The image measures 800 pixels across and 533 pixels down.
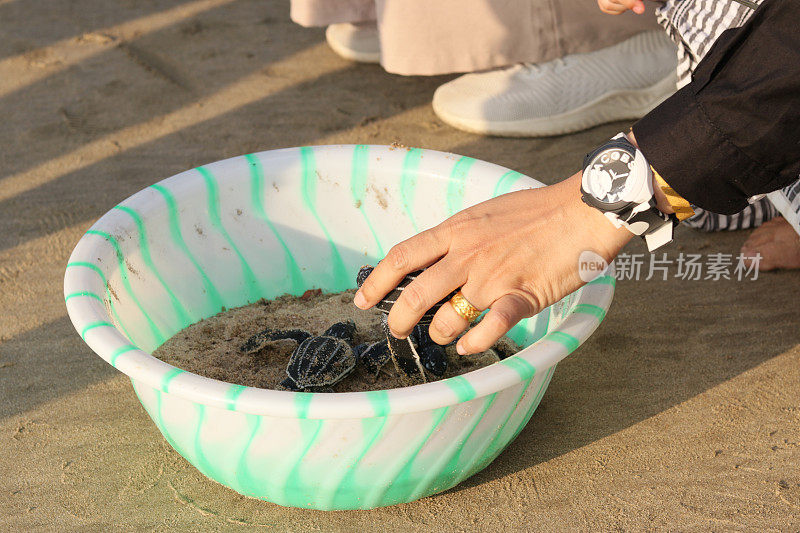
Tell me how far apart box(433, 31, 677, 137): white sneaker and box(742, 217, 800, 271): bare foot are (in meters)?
0.70

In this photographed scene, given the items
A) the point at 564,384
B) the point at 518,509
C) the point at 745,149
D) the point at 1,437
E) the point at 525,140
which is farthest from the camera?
the point at 525,140

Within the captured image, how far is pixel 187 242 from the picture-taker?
158 cm

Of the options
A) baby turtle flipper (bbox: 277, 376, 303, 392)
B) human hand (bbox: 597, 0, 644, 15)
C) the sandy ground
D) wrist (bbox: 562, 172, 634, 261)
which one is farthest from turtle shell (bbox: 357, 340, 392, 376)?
human hand (bbox: 597, 0, 644, 15)

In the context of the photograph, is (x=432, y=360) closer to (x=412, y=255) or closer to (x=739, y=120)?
(x=412, y=255)

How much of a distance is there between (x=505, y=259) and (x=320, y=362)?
0.40 m

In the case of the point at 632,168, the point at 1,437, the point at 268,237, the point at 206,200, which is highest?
the point at 632,168

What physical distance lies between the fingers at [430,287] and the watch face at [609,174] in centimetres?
22

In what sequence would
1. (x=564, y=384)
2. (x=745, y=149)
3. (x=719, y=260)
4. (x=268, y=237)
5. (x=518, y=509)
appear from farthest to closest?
(x=719, y=260)
(x=268, y=237)
(x=564, y=384)
(x=518, y=509)
(x=745, y=149)

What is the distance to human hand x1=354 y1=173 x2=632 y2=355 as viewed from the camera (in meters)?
1.09

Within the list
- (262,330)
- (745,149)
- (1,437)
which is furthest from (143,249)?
(745,149)

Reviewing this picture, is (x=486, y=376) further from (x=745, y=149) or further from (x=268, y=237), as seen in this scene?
(x=268, y=237)

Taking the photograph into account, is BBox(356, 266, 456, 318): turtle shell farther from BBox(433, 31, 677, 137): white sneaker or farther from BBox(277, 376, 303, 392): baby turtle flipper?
BBox(433, 31, 677, 137): white sneaker

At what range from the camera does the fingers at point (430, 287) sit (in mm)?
1093

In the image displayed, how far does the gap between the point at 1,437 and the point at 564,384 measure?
106 cm
